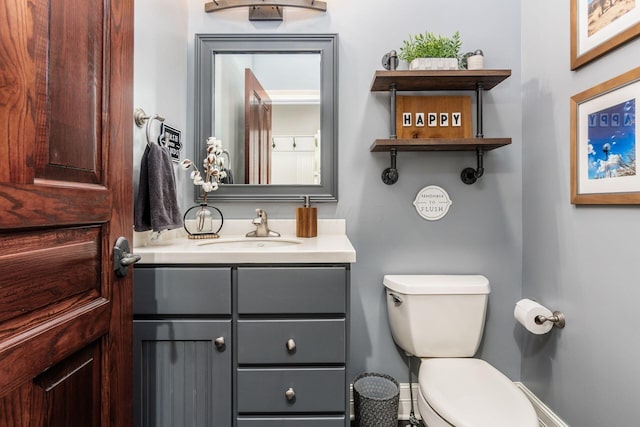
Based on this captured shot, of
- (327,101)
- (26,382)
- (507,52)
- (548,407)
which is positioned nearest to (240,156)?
(327,101)

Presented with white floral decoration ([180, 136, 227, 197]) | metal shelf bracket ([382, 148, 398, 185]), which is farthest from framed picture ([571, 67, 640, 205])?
white floral decoration ([180, 136, 227, 197])

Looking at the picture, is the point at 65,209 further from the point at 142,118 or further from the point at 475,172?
the point at 475,172

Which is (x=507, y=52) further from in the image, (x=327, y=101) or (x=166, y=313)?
(x=166, y=313)

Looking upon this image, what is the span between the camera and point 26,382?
1.84 ft

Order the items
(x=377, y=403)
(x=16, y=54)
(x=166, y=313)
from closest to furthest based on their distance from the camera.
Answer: (x=16, y=54)
(x=166, y=313)
(x=377, y=403)

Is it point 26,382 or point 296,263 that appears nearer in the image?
point 26,382

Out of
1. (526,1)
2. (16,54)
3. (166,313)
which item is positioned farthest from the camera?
(526,1)

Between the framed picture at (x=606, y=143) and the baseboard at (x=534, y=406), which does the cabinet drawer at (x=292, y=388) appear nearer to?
the baseboard at (x=534, y=406)

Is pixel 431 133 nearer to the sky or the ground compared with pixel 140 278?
nearer to the sky

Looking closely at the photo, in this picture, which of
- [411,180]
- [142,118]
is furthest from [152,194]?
[411,180]

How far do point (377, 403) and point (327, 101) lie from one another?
137 centimetres

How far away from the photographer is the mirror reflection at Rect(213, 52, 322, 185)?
1618mm

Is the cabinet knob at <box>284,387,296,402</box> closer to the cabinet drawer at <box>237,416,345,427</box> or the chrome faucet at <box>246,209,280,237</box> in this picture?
the cabinet drawer at <box>237,416,345,427</box>

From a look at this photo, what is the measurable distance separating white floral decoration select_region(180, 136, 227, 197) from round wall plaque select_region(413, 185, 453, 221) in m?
0.95
